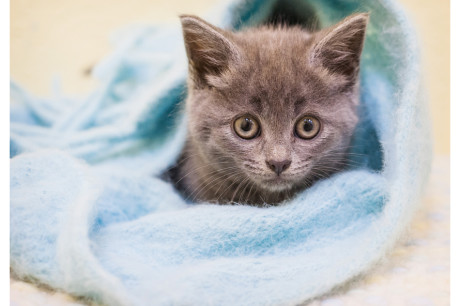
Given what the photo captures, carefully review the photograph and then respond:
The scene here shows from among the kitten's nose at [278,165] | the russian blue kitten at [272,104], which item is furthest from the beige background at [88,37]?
the kitten's nose at [278,165]

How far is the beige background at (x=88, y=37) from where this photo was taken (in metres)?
1.08

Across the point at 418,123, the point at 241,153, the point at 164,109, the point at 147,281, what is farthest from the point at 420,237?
the point at 164,109

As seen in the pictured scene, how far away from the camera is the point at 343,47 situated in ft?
3.39

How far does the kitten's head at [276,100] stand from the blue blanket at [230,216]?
0.26ft

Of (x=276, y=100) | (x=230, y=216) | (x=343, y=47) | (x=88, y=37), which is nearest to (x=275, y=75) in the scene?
(x=276, y=100)

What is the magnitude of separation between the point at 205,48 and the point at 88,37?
652 mm

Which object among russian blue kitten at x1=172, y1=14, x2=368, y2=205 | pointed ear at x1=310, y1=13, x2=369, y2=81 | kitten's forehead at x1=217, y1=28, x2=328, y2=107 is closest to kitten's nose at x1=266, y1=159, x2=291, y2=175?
russian blue kitten at x1=172, y1=14, x2=368, y2=205

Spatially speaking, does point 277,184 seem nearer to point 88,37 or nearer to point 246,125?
point 246,125

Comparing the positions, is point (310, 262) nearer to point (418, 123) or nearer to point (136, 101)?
point (418, 123)

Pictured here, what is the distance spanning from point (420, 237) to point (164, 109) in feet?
2.58

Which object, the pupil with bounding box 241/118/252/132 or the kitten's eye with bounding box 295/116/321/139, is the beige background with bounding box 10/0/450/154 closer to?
the kitten's eye with bounding box 295/116/321/139

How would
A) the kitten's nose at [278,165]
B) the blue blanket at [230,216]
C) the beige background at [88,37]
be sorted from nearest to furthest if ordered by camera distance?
the blue blanket at [230,216], the kitten's nose at [278,165], the beige background at [88,37]

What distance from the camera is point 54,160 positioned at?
3.39 feet

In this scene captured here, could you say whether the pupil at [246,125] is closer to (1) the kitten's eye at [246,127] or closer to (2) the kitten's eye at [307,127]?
(1) the kitten's eye at [246,127]
